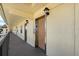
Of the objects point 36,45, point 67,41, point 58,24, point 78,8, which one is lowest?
point 36,45

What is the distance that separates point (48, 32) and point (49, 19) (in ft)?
1.78

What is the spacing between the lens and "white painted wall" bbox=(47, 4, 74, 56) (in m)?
3.89

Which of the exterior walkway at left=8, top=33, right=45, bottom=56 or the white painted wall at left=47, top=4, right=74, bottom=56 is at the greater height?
the white painted wall at left=47, top=4, right=74, bottom=56

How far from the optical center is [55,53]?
16.7 feet

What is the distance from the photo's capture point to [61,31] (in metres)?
4.50

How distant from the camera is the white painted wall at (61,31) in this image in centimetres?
389

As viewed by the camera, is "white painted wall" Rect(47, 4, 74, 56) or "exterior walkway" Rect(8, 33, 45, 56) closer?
"white painted wall" Rect(47, 4, 74, 56)

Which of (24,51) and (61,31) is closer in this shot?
(61,31)

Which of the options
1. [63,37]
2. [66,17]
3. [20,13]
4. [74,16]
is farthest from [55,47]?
[20,13]

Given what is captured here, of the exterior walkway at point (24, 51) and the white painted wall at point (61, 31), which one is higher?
the white painted wall at point (61, 31)

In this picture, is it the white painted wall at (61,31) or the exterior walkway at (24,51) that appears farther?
the exterior walkway at (24,51)

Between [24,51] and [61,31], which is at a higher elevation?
[61,31]

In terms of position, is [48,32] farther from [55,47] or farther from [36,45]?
[36,45]

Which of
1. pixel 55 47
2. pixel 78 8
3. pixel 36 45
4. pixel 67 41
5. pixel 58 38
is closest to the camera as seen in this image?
pixel 78 8
